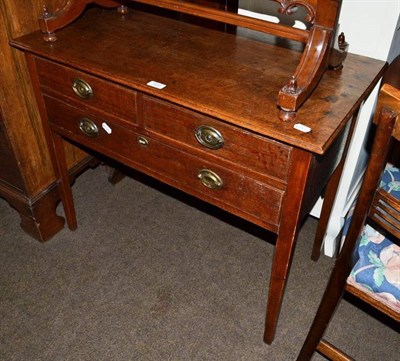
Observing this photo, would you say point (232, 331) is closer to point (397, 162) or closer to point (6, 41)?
point (397, 162)

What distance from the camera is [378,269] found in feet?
3.78

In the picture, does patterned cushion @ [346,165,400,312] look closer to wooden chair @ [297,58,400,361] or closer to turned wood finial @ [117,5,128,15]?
wooden chair @ [297,58,400,361]

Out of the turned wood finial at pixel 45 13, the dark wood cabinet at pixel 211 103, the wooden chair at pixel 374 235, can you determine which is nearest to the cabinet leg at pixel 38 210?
the dark wood cabinet at pixel 211 103

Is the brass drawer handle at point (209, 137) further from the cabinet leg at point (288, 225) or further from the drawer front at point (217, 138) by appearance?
the cabinet leg at point (288, 225)

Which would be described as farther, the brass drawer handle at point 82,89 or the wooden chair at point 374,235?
the brass drawer handle at point 82,89

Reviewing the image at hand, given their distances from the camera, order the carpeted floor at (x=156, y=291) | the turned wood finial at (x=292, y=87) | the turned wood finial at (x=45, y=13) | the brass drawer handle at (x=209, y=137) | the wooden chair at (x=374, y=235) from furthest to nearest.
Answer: the carpeted floor at (x=156, y=291) → the turned wood finial at (x=45, y=13) → the brass drawer handle at (x=209, y=137) → the turned wood finial at (x=292, y=87) → the wooden chair at (x=374, y=235)

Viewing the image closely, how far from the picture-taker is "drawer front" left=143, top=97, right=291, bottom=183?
3.64 feet

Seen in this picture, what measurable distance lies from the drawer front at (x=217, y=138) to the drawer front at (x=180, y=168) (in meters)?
0.04

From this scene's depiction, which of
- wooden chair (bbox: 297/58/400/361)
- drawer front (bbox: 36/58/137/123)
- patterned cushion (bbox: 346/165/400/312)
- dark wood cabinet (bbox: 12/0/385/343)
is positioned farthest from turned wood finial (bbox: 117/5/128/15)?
patterned cushion (bbox: 346/165/400/312)

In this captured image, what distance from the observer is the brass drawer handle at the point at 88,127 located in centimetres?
147

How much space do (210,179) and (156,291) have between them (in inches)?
26.1

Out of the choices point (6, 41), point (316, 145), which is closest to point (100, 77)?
point (6, 41)

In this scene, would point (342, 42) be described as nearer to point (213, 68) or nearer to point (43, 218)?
point (213, 68)

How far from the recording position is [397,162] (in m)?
1.80
